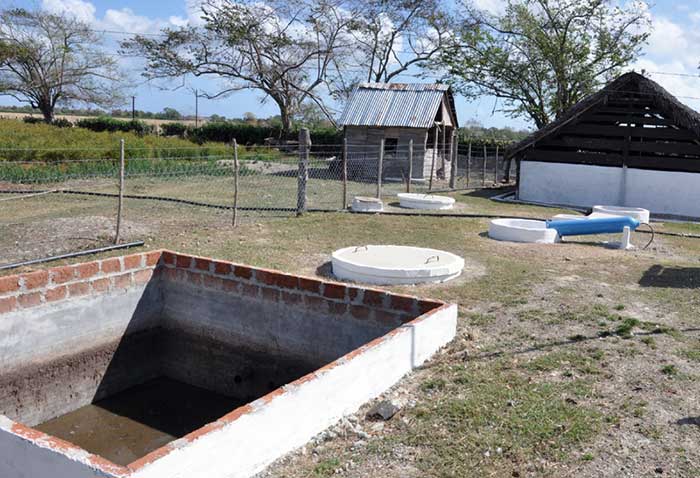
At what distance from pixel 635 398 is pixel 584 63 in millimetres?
24963

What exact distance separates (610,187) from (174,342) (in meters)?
14.6

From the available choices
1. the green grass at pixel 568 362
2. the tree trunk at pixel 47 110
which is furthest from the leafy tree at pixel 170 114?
the green grass at pixel 568 362

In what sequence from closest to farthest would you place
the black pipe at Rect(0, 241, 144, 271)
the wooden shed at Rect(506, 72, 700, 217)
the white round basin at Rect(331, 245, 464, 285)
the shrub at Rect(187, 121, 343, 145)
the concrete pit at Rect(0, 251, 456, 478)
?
the concrete pit at Rect(0, 251, 456, 478)
the white round basin at Rect(331, 245, 464, 285)
the black pipe at Rect(0, 241, 144, 271)
the wooden shed at Rect(506, 72, 700, 217)
the shrub at Rect(187, 121, 343, 145)

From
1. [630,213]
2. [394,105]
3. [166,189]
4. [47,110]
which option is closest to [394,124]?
[394,105]

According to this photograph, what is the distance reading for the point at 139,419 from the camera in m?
6.96

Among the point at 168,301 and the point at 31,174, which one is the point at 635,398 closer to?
the point at 168,301

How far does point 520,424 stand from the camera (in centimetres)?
428

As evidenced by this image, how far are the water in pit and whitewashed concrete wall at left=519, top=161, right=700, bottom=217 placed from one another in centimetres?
1433

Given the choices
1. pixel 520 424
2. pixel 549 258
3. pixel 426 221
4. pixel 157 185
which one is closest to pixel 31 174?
pixel 157 185

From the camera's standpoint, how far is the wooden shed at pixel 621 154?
688 inches

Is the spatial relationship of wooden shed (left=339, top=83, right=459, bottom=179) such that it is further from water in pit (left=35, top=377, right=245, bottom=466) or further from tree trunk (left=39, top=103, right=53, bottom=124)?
tree trunk (left=39, top=103, right=53, bottom=124)

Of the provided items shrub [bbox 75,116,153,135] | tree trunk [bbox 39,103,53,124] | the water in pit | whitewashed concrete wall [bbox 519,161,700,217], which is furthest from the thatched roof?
tree trunk [bbox 39,103,53,124]

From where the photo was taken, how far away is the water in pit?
6324mm

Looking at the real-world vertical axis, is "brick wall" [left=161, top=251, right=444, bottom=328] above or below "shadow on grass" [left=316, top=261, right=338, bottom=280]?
above
